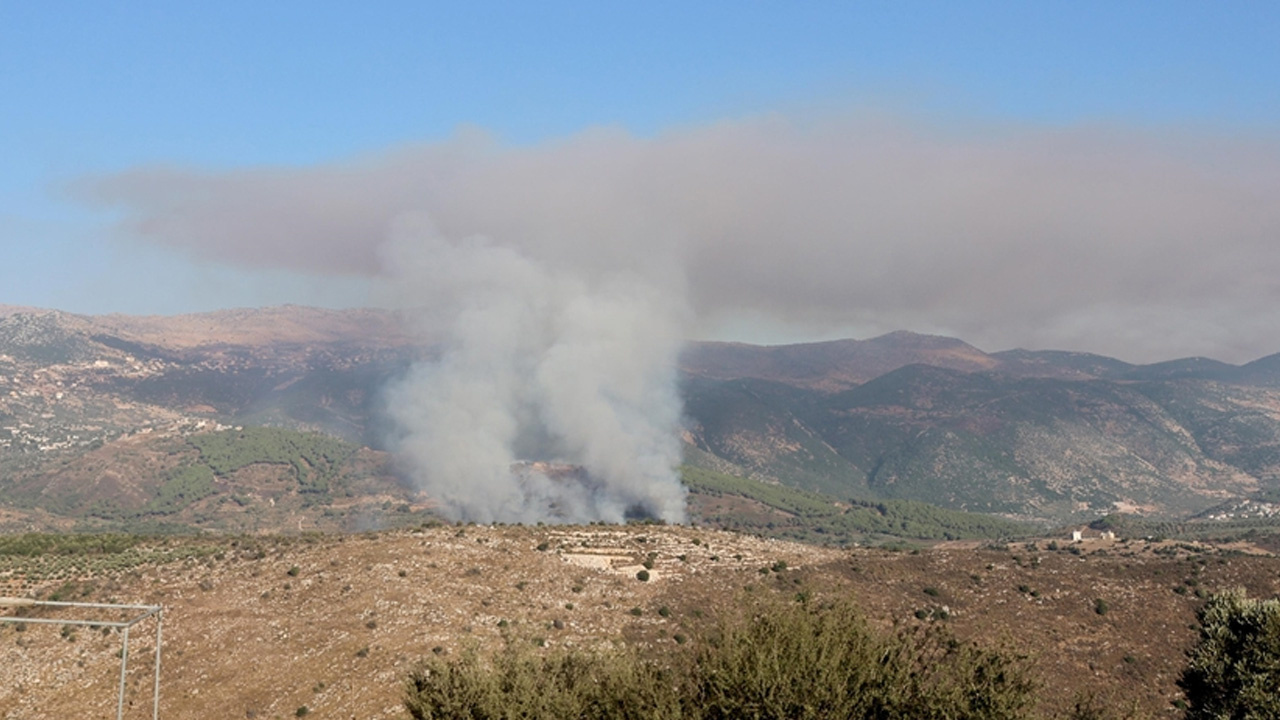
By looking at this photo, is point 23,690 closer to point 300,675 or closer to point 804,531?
point 300,675

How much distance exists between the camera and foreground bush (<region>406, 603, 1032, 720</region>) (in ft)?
80.1

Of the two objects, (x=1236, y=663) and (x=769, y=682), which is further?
(x=1236, y=663)

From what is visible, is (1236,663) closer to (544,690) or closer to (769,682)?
(769,682)

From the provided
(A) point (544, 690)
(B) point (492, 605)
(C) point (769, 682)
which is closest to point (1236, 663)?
(C) point (769, 682)

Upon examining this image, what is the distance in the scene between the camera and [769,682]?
80.4ft

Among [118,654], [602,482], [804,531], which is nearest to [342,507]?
[602,482]

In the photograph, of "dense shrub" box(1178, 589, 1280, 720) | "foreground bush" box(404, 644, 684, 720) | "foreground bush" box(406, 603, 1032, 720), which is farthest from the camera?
"dense shrub" box(1178, 589, 1280, 720)

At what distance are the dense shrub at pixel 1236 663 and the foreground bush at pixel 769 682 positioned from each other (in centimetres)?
1060

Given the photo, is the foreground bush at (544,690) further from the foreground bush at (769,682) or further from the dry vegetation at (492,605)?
the dry vegetation at (492,605)

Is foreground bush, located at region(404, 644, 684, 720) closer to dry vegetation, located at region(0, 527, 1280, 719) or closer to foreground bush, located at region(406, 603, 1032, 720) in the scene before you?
foreground bush, located at region(406, 603, 1032, 720)

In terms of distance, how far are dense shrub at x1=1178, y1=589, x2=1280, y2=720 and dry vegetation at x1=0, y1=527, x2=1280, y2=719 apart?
7.38m

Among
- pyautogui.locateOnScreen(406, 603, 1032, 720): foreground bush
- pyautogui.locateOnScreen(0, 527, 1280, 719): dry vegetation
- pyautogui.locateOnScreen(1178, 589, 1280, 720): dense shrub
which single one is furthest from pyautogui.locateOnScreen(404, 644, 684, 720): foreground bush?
pyautogui.locateOnScreen(1178, 589, 1280, 720): dense shrub

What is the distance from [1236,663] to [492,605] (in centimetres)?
3234

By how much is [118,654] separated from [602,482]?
108 m
